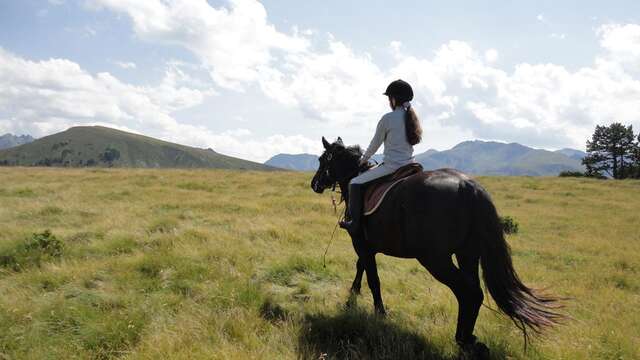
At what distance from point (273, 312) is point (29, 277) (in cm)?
507

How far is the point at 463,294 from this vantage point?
5.38 metres

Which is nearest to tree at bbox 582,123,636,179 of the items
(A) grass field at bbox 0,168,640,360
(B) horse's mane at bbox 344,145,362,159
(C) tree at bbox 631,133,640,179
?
(C) tree at bbox 631,133,640,179

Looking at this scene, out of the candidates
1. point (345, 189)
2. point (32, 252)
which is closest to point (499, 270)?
point (345, 189)

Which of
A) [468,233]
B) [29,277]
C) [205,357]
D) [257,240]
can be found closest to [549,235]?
[257,240]

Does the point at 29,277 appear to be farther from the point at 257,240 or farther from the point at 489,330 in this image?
the point at 489,330

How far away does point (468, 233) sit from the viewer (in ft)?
18.1

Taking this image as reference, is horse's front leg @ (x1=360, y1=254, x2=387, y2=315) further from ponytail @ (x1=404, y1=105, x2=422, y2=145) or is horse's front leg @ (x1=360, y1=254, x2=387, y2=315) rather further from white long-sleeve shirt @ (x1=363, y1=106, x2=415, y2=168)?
ponytail @ (x1=404, y1=105, x2=422, y2=145)

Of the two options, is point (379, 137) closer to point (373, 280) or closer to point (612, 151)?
point (373, 280)

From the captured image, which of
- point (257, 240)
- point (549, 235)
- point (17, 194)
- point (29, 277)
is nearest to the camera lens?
point (29, 277)

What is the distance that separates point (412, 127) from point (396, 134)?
0.90ft

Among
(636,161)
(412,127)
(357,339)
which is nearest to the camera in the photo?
(357,339)

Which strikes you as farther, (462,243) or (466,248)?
(466,248)

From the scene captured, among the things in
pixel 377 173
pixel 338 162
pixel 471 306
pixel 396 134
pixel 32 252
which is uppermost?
pixel 396 134

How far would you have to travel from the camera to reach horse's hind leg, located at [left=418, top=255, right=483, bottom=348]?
532 cm
